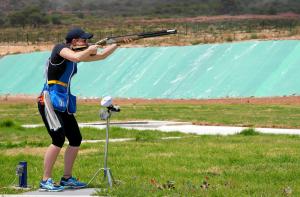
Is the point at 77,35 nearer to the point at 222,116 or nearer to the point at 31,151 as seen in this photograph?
the point at 31,151

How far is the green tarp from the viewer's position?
53875mm

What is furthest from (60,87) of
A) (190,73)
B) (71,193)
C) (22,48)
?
(22,48)

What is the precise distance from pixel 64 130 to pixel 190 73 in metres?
47.5

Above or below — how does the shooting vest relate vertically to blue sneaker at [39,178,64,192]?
above

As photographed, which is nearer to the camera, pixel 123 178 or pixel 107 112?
pixel 107 112

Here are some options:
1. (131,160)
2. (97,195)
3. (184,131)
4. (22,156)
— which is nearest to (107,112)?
(97,195)

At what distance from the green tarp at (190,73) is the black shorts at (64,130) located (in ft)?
128

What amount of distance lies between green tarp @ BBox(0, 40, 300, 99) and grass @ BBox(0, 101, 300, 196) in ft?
95.3

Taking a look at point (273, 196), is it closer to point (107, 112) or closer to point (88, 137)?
point (107, 112)

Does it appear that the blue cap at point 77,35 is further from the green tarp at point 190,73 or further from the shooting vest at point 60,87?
the green tarp at point 190,73

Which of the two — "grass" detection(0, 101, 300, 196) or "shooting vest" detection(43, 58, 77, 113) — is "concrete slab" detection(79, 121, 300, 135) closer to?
"grass" detection(0, 101, 300, 196)

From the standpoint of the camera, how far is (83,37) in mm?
12352

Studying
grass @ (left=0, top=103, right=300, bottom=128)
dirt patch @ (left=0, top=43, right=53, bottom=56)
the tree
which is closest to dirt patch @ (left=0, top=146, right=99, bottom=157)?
grass @ (left=0, top=103, right=300, bottom=128)

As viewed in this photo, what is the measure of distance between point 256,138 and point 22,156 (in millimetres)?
6305
